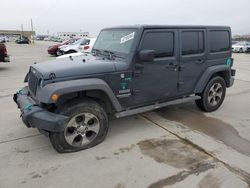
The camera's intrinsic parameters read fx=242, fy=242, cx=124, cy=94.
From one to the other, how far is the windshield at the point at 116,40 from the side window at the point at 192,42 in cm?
111

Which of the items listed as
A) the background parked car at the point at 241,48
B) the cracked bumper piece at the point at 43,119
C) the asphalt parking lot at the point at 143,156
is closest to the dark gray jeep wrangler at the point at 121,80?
the cracked bumper piece at the point at 43,119

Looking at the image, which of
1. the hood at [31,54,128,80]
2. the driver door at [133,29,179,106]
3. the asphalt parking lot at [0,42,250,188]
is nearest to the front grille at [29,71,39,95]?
the hood at [31,54,128,80]

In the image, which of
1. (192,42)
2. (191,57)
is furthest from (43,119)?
(192,42)

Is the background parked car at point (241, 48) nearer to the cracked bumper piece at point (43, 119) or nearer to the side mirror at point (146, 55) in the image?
the side mirror at point (146, 55)

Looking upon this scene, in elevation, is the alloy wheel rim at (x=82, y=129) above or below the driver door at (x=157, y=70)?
below

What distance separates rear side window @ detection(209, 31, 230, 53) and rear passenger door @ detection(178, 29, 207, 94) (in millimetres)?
269

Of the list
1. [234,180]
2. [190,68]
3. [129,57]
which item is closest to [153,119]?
[190,68]

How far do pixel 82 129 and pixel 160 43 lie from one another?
79.9 inches

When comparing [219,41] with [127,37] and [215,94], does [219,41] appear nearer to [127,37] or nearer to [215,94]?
[215,94]

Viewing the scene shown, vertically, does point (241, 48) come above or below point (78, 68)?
above

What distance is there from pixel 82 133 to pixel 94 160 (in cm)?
49

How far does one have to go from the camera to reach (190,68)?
4.78 metres

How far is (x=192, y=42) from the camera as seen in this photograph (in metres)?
4.77

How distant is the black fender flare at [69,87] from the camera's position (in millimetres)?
3266
